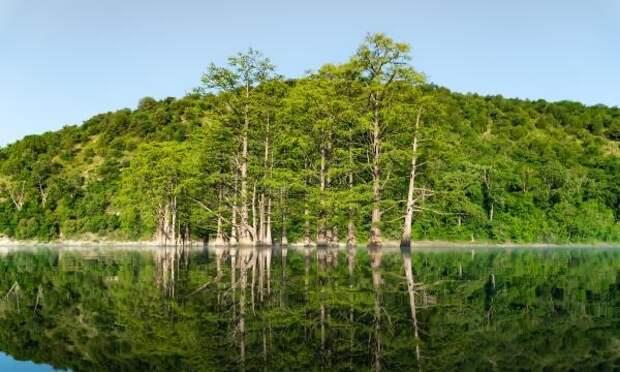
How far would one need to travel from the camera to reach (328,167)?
46.6m

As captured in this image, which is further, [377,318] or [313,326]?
[377,318]

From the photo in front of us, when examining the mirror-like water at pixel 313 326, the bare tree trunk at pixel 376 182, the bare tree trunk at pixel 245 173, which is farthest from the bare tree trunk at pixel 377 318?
the bare tree trunk at pixel 245 173

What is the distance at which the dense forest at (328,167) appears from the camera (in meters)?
41.0

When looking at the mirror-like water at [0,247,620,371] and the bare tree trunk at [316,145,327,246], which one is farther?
the bare tree trunk at [316,145,327,246]

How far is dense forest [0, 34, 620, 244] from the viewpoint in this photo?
41.0 metres

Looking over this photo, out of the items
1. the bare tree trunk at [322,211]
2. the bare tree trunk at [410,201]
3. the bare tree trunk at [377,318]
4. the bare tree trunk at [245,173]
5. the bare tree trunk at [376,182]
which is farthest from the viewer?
the bare tree trunk at [245,173]

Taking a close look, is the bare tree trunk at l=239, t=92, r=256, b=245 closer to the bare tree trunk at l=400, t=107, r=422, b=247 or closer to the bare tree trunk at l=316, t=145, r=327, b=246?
the bare tree trunk at l=316, t=145, r=327, b=246

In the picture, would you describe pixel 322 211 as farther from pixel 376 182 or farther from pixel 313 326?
pixel 313 326

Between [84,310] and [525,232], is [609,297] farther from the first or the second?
[525,232]

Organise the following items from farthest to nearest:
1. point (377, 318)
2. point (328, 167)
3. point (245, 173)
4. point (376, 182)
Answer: point (328, 167)
point (245, 173)
point (376, 182)
point (377, 318)

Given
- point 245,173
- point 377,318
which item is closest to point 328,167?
point 245,173

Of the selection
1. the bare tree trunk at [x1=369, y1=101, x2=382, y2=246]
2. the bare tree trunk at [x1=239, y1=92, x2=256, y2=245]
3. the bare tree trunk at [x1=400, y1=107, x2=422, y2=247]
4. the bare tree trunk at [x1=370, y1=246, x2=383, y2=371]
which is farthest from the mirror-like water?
the bare tree trunk at [x1=239, y1=92, x2=256, y2=245]

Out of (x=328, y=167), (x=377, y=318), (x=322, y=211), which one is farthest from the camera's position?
(x=328, y=167)

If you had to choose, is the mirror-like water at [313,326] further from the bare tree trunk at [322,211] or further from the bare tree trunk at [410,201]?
the bare tree trunk at [410,201]
